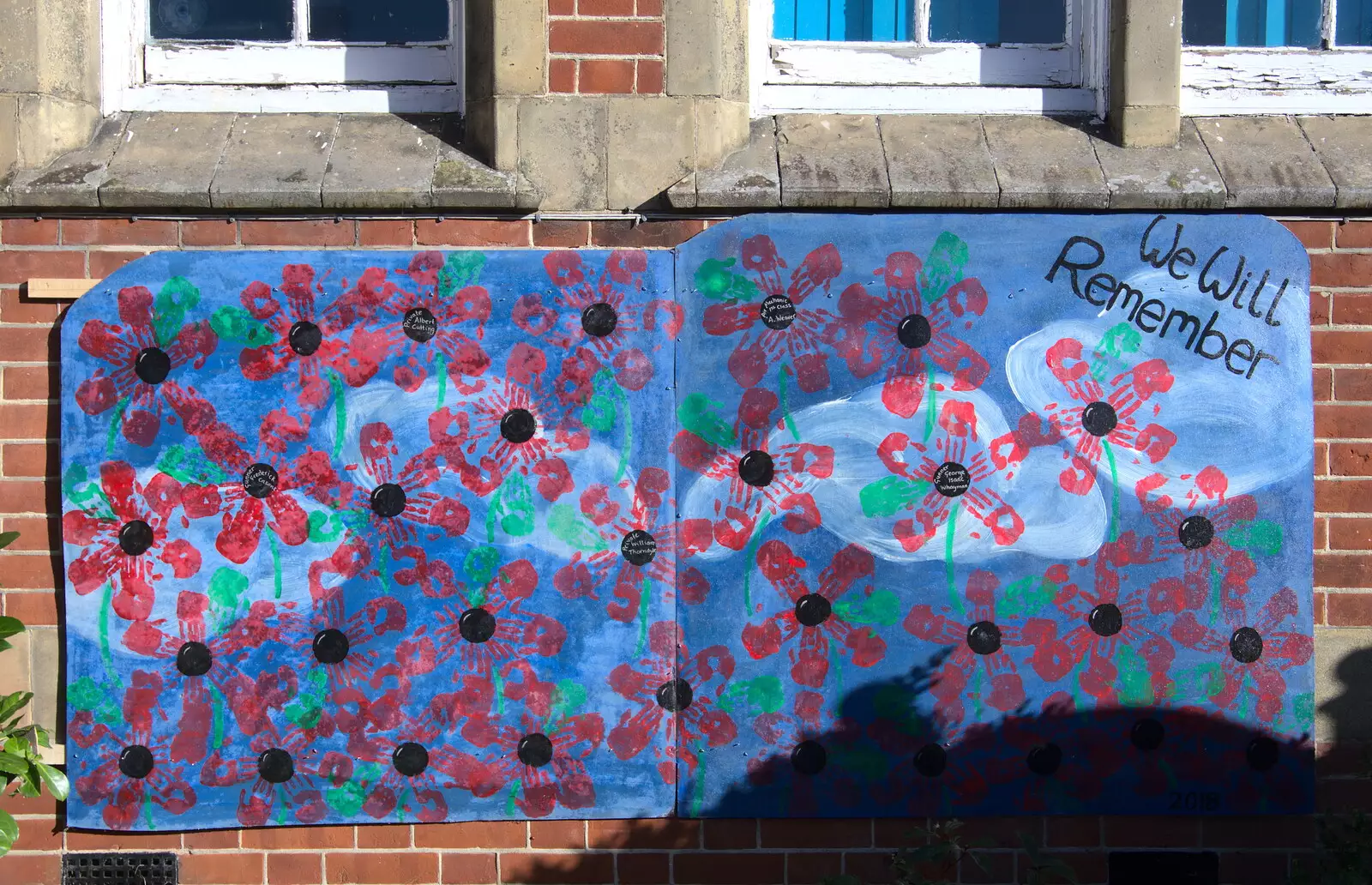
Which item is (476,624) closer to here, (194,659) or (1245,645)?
(194,659)

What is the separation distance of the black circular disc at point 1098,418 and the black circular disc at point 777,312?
0.92m

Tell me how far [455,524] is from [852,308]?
4.42ft

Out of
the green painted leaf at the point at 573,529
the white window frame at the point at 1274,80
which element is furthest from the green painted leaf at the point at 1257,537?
the green painted leaf at the point at 573,529

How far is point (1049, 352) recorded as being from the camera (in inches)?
141

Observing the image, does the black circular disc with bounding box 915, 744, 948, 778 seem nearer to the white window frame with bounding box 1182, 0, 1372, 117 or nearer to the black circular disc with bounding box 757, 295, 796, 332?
the black circular disc with bounding box 757, 295, 796, 332

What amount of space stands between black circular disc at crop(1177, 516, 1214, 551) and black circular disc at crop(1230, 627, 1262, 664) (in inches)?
11.3

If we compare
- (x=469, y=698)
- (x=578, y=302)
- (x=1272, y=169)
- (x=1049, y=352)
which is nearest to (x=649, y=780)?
(x=469, y=698)

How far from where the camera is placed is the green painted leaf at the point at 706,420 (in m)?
3.56

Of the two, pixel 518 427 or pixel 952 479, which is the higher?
pixel 518 427

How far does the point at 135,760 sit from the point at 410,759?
810mm

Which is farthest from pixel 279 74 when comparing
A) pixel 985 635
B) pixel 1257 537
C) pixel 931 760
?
pixel 1257 537

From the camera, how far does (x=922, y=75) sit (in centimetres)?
390

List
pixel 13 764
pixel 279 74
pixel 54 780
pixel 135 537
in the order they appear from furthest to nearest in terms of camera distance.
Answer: pixel 279 74 < pixel 135 537 < pixel 54 780 < pixel 13 764

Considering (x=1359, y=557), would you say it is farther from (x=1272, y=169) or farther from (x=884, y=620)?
(x=884, y=620)
